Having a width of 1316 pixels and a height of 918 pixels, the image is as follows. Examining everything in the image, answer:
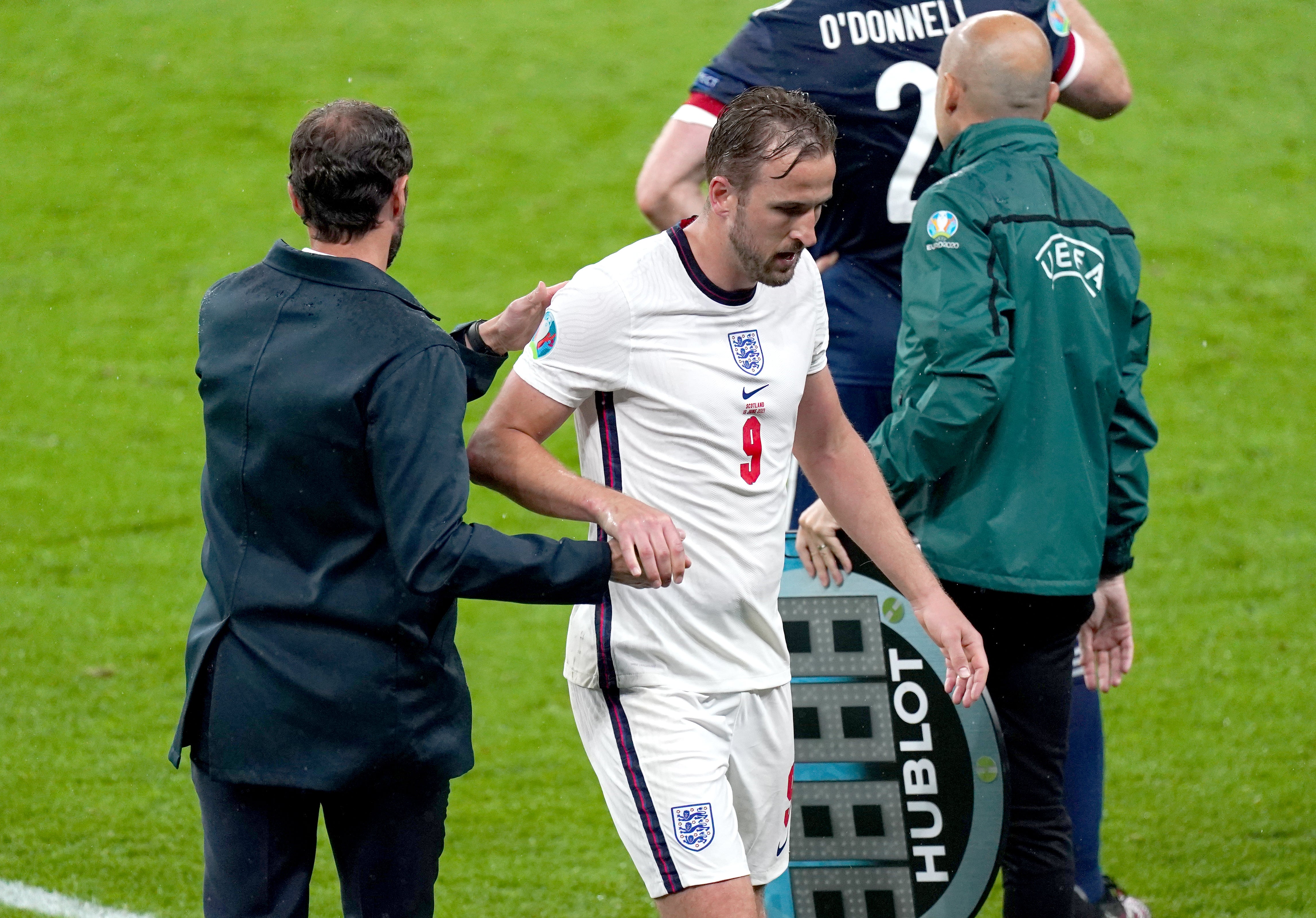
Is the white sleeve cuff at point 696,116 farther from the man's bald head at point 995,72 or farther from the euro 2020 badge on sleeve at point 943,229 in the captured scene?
the euro 2020 badge on sleeve at point 943,229

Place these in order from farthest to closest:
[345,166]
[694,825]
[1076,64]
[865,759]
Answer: [1076,64] → [865,759] → [694,825] → [345,166]

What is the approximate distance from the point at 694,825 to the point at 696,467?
640 millimetres

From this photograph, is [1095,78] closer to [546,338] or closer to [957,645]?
[957,645]

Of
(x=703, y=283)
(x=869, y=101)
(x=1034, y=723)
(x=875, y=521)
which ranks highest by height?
(x=869, y=101)

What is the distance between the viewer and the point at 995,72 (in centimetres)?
339

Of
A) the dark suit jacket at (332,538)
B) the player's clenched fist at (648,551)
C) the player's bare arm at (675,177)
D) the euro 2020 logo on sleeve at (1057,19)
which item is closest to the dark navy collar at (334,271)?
the dark suit jacket at (332,538)

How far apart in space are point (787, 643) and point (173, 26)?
11972mm

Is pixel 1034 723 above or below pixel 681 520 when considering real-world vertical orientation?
below

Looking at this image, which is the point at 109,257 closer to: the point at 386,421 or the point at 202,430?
the point at 202,430

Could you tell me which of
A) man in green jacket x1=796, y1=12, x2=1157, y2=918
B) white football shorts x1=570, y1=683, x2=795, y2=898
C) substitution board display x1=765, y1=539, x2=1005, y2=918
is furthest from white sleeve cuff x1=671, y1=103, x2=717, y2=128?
white football shorts x1=570, y1=683, x2=795, y2=898

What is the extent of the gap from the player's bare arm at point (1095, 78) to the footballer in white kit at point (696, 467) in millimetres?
1518

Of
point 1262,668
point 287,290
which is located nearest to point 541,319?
point 287,290

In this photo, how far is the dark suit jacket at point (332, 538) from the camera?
243 centimetres

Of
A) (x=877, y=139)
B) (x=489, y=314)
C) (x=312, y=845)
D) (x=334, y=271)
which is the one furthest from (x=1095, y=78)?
(x=489, y=314)
